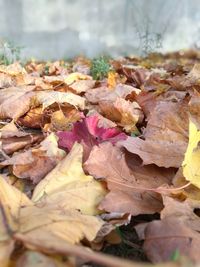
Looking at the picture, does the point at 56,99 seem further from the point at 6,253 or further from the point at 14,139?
the point at 6,253

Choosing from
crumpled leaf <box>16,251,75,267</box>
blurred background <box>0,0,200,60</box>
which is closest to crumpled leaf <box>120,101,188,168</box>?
crumpled leaf <box>16,251,75,267</box>

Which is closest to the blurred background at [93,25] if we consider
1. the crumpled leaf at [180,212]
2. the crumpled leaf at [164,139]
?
→ the crumpled leaf at [164,139]

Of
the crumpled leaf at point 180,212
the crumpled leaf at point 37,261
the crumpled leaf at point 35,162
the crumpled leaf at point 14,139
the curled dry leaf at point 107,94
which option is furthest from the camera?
the curled dry leaf at point 107,94

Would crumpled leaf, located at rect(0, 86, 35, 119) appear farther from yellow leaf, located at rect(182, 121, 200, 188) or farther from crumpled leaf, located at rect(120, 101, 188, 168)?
yellow leaf, located at rect(182, 121, 200, 188)

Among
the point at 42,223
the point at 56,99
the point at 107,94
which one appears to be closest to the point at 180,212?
the point at 42,223

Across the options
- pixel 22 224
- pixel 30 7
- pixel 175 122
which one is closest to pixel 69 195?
pixel 22 224

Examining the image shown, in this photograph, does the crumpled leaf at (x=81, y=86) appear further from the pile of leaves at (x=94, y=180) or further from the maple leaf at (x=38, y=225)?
the maple leaf at (x=38, y=225)
